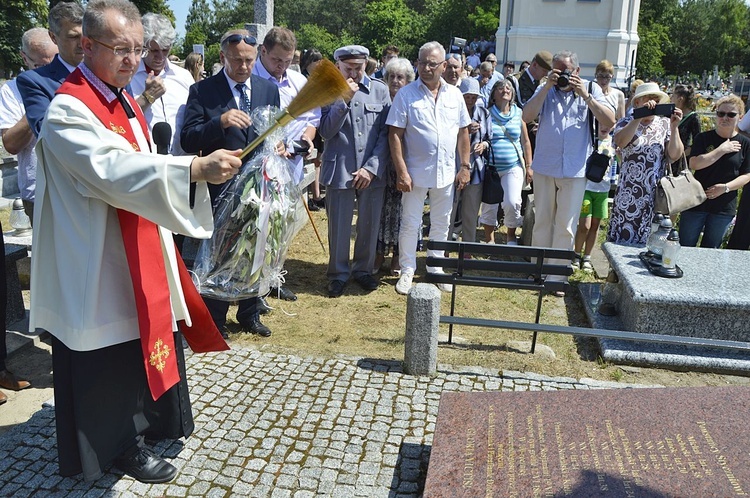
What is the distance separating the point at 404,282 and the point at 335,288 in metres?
0.67

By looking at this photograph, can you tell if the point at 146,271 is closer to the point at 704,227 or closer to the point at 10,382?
the point at 10,382

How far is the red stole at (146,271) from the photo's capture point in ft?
9.11

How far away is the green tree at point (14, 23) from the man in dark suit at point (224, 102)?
33475 mm

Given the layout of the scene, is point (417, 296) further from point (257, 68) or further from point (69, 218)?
point (257, 68)

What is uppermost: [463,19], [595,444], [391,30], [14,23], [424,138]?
[463,19]

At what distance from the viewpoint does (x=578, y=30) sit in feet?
97.6

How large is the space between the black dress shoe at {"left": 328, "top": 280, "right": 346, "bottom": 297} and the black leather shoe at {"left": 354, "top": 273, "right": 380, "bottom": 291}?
0.76 ft

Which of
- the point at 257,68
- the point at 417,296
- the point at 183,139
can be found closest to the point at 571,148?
the point at 417,296

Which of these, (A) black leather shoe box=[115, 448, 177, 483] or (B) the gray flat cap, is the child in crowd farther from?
(A) black leather shoe box=[115, 448, 177, 483]

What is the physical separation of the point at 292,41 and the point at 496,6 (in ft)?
143

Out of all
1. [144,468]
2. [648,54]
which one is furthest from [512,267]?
[648,54]

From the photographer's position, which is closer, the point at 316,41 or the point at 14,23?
the point at 14,23

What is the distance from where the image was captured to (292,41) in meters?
5.53

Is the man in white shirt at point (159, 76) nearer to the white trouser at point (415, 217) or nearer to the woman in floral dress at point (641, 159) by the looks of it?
the white trouser at point (415, 217)
